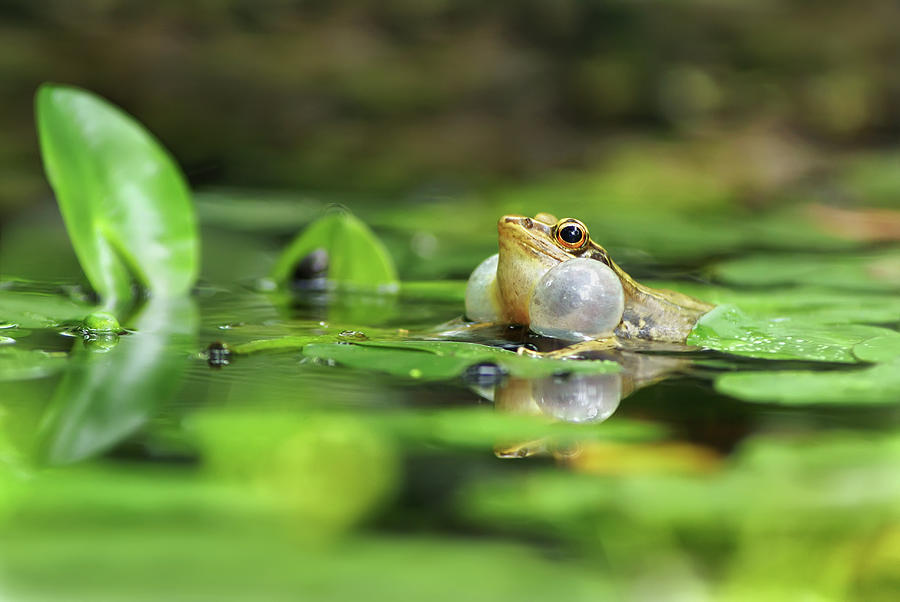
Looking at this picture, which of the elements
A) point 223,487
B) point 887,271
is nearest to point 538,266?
point 223,487

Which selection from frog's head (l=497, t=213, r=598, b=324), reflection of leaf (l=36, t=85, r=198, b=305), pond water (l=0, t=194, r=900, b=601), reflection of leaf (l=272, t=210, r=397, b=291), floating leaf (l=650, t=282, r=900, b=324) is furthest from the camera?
reflection of leaf (l=272, t=210, r=397, b=291)

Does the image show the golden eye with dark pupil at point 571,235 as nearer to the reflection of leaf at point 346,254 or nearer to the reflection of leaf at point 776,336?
the reflection of leaf at point 776,336

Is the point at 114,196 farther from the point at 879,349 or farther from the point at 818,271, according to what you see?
the point at 818,271

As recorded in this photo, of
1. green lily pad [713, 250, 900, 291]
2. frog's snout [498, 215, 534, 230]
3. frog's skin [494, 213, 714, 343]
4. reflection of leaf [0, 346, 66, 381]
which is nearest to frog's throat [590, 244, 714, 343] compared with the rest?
frog's skin [494, 213, 714, 343]

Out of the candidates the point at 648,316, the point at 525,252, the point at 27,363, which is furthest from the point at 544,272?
the point at 27,363

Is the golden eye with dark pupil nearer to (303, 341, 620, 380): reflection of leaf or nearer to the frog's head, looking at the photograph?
the frog's head

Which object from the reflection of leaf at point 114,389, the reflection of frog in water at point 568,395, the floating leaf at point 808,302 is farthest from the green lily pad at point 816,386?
the reflection of leaf at point 114,389

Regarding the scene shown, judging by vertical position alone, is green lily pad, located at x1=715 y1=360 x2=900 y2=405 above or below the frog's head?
below
